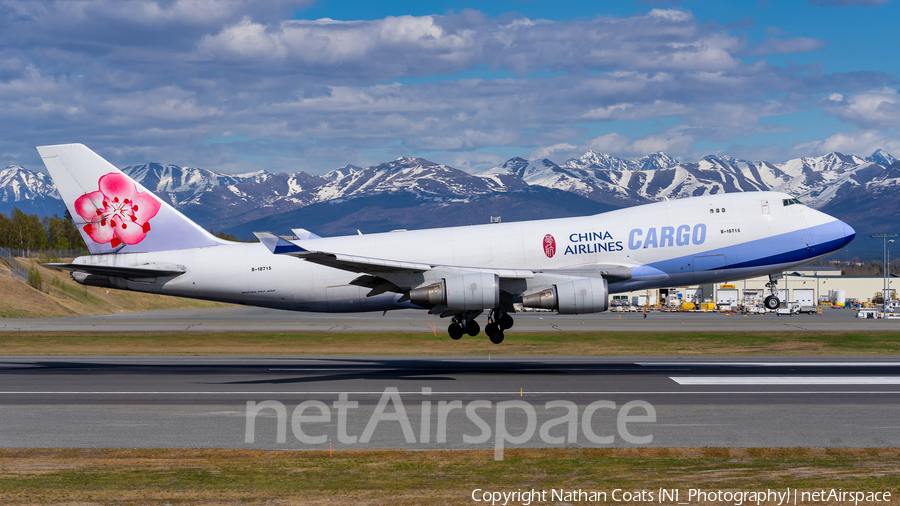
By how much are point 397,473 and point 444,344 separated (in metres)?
39.9

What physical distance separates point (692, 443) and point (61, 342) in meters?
53.5

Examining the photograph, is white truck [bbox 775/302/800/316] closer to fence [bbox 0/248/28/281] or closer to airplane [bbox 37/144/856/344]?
airplane [bbox 37/144/856/344]

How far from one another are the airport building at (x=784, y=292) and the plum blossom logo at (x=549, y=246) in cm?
10705

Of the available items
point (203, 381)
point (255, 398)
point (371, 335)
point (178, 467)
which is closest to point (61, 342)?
point (371, 335)

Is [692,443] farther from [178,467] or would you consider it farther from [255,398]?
[255,398]

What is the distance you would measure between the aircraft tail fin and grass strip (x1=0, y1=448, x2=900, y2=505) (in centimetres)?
1810

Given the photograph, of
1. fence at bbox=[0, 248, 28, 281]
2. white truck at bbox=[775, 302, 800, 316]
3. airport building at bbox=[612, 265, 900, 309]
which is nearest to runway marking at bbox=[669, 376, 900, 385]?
white truck at bbox=[775, 302, 800, 316]

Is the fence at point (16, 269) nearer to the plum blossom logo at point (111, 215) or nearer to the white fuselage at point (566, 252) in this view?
the plum blossom logo at point (111, 215)

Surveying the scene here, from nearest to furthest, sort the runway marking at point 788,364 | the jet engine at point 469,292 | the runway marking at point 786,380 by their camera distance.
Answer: the runway marking at point 786,380 < the jet engine at point 469,292 < the runway marking at point 788,364
